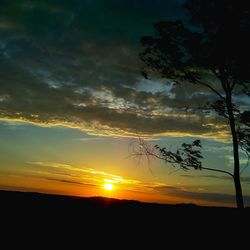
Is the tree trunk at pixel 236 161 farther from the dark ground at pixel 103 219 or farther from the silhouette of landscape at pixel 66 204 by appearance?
the silhouette of landscape at pixel 66 204

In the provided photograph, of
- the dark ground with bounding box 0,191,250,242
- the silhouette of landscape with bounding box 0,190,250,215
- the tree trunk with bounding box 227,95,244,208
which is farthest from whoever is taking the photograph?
the tree trunk with bounding box 227,95,244,208

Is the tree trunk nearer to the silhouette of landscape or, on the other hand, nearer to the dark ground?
the dark ground

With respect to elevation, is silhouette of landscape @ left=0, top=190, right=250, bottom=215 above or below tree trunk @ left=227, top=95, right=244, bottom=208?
below

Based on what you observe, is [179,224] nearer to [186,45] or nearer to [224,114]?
[224,114]

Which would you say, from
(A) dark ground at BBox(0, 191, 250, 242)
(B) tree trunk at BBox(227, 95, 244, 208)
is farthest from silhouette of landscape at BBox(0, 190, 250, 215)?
(B) tree trunk at BBox(227, 95, 244, 208)

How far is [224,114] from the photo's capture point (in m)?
22.5

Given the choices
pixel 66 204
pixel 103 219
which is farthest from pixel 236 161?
pixel 66 204

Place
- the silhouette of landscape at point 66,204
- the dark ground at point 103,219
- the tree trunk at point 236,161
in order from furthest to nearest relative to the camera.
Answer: the tree trunk at point 236,161
the silhouette of landscape at point 66,204
the dark ground at point 103,219

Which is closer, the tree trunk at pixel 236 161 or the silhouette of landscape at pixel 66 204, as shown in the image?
Answer: the silhouette of landscape at pixel 66 204

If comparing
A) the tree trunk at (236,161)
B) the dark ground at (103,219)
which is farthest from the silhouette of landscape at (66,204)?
the tree trunk at (236,161)

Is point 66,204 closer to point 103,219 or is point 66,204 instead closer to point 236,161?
point 103,219

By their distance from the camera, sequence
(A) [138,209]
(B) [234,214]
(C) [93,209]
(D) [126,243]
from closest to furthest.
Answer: (D) [126,243] → (C) [93,209] → (A) [138,209] → (B) [234,214]

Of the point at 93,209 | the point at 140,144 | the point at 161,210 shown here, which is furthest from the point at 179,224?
the point at 140,144

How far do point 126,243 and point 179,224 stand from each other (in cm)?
365
